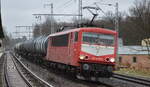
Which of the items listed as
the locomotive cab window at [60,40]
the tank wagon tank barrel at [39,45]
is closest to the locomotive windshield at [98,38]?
the locomotive cab window at [60,40]

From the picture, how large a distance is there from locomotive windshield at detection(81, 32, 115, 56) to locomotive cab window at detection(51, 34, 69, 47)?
2.20m

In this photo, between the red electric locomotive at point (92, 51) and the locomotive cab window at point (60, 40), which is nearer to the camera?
the red electric locomotive at point (92, 51)

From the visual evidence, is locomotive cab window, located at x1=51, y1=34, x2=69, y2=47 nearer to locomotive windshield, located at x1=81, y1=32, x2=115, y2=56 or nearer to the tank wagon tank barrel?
locomotive windshield, located at x1=81, y1=32, x2=115, y2=56

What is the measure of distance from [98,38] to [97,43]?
316mm

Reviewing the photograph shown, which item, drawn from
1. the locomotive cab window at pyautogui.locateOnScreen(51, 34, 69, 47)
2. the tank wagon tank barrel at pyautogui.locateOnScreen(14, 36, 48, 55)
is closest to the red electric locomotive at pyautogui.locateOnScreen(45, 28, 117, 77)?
the locomotive cab window at pyautogui.locateOnScreen(51, 34, 69, 47)

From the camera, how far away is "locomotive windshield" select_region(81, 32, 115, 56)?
1719cm

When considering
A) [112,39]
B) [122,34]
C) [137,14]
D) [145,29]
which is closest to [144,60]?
[137,14]

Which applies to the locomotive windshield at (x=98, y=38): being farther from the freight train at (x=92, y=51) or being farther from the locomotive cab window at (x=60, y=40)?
the locomotive cab window at (x=60, y=40)

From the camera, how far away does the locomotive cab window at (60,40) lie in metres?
19.7

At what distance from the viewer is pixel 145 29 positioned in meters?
32.3

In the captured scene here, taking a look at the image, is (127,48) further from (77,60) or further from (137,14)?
(77,60)

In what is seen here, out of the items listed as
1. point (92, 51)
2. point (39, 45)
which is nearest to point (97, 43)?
point (92, 51)

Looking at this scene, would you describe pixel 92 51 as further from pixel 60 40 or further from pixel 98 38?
pixel 60 40

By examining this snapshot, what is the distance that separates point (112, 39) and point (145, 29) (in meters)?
15.3
